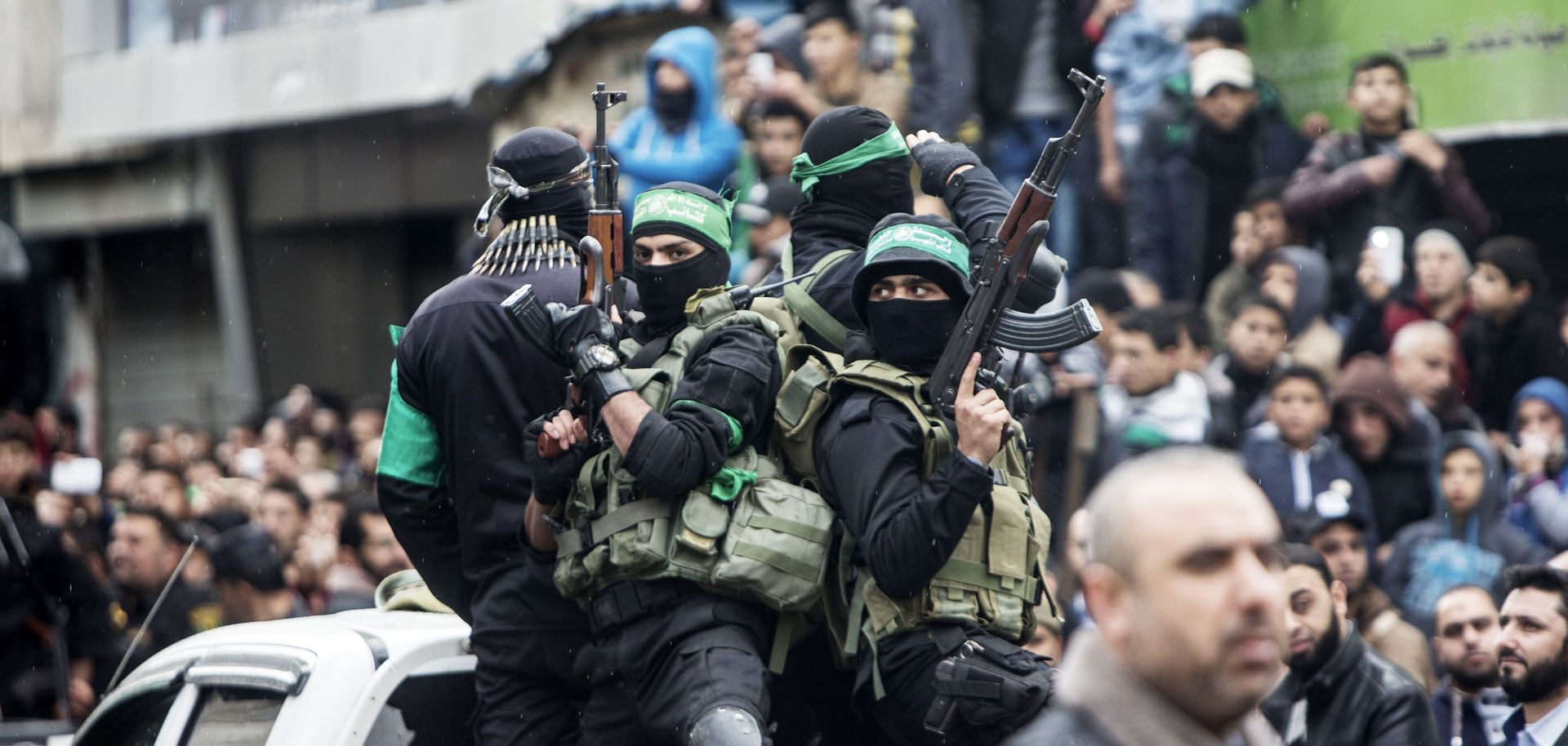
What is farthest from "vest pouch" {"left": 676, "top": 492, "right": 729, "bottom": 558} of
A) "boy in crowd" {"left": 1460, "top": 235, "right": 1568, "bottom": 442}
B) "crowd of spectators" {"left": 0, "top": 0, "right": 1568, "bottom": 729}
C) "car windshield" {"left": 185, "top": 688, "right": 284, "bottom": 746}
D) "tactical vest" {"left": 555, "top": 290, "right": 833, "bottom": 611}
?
"boy in crowd" {"left": 1460, "top": 235, "right": 1568, "bottom": 442}

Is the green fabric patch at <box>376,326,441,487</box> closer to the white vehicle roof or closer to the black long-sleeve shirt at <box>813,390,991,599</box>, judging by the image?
the white vehicle roof

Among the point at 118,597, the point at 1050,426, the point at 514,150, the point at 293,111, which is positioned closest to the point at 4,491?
the point at 118,597

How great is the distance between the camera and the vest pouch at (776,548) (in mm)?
4387

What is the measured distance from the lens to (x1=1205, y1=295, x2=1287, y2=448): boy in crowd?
7.83 meters

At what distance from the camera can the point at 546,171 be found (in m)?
5.18

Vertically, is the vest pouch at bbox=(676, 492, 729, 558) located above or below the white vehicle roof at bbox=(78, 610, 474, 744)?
above

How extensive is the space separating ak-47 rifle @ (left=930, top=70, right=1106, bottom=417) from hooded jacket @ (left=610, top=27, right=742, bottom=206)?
16.1 ft

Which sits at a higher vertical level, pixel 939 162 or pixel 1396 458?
pixel 939 162

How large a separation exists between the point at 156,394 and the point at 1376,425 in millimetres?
16960

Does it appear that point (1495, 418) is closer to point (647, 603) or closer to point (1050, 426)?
point (1050, 426)

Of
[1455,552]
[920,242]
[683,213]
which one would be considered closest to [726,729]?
[920,242]

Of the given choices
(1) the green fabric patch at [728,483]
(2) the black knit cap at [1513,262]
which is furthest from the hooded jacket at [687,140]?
(1) the green fabric patch at [728,483]

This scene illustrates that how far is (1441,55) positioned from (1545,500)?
2.41 meters

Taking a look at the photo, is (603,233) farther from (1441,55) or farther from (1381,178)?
(1441,55)
